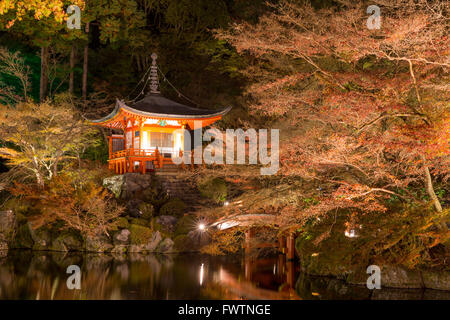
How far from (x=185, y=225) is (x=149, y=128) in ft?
22.3

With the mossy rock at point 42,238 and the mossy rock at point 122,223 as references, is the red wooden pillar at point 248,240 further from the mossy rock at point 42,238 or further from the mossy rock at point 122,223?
the mossy rock at point 42,238

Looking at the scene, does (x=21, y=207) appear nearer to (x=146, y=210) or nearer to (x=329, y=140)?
(x=146, y=210)

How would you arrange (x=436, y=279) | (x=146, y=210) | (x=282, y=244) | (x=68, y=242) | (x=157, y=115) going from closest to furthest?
(x=436, y=279)
(x=282, y=244)
(x=68, y=242)
(x=146, y=210)
(x=157, y=115)

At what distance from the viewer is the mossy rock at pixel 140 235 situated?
13.6m

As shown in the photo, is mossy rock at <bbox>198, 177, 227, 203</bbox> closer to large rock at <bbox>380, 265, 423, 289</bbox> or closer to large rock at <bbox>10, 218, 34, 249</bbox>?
large rock at <bbox>10, 218, 34, 249</bbox>

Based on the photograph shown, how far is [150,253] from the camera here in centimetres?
1360

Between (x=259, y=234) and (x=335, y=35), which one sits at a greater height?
(x=335, y=35)

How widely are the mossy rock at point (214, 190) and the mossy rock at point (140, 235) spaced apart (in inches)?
128

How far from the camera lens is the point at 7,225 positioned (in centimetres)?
1474

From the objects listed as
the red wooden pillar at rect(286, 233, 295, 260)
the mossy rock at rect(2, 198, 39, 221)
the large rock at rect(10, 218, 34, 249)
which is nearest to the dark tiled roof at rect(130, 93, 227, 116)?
the mossy rock at rect(2, 198, 39, 221)

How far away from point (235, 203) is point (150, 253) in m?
3.31

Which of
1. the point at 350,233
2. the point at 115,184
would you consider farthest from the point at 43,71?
the point at 350,233
